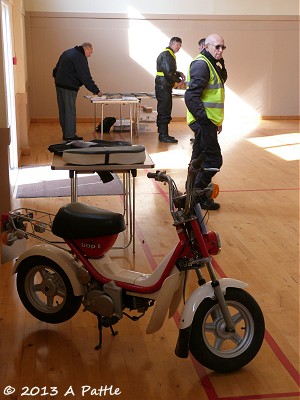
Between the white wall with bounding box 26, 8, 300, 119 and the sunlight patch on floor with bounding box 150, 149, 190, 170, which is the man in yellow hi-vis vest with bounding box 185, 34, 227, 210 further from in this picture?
the white wall with bounding box 26, 8, 300, 119

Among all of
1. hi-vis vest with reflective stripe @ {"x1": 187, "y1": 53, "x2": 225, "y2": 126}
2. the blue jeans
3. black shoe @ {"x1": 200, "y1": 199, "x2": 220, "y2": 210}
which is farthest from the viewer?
the blue jeans

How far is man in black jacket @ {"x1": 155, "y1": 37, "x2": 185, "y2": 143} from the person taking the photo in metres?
9.43

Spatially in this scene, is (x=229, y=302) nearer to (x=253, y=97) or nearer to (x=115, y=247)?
(x=115, y=247)

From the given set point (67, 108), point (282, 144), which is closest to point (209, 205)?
point (67, 108)

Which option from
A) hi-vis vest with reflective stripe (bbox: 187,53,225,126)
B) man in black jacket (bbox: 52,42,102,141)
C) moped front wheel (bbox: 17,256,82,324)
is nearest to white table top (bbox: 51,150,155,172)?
moped front wheel (bbox: 17,256,82,324)

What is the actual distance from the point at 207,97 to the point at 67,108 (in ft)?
13.1

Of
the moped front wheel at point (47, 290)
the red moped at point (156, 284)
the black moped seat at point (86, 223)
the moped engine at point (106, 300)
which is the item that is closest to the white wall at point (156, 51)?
the red moped at point (156, 284)

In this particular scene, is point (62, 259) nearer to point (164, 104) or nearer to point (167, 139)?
point (167, 139)

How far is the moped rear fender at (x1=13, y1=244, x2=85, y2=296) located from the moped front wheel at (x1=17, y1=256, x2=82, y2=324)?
28 millimetres

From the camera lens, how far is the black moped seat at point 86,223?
3105 mm

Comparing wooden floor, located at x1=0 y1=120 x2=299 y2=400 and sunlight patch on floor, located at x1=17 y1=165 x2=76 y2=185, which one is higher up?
sunlight patch on floor, located at x1=17 y1=165 x2=76 y2=185

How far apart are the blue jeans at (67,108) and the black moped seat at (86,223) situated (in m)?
6.08

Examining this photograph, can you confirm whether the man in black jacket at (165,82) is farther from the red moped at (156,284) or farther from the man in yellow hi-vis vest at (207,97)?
the red moped at (156,284)

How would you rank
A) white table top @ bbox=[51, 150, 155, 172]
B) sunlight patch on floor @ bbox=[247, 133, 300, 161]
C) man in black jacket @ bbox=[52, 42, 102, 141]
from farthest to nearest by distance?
man in black jacket @ bbox=[52, 42, 102, 141] < sunlight patch on floor @ bbox=[247, 133, 300, 161] < white table top @ bbox=[51, 150, 155, 172]
